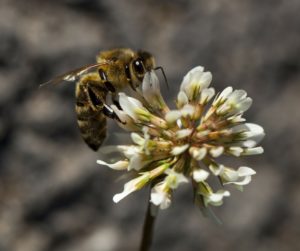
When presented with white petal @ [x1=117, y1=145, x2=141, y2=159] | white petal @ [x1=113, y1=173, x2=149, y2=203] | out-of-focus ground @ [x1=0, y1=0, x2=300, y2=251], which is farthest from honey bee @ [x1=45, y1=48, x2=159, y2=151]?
out-of-focus ground @ [x1=0, y1=0, x2=300, y2=251]

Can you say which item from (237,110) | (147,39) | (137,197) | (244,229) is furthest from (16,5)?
(237,110)

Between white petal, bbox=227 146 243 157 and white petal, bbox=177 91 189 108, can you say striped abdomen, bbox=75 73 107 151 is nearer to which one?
white petal, bbox=177 91 189 108

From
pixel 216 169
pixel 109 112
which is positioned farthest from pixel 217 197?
pixel 109 112

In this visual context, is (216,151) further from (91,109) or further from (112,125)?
(112,125)

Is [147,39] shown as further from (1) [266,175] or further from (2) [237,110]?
(2) [237,110]

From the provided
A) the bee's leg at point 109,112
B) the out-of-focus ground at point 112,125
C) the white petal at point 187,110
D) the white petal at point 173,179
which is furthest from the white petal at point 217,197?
the out-of-focus ground at point 112,125

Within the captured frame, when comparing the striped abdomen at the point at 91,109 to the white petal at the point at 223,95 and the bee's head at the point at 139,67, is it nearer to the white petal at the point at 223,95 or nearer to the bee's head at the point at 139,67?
the bee's head at the point at 139,67
